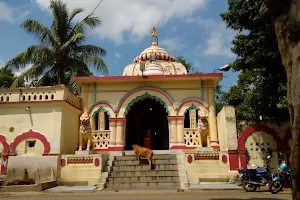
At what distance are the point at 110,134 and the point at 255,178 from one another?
19.3 ft

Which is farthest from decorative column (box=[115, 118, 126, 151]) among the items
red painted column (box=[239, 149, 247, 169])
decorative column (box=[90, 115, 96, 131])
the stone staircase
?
red painted column (box=[239, 149, 247, 169])

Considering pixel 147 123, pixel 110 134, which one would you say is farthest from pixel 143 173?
pixel 147 123

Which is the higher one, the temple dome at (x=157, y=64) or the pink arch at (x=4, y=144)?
the temple dome at (x=157, y=64)

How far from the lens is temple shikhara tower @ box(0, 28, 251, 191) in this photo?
371 inches

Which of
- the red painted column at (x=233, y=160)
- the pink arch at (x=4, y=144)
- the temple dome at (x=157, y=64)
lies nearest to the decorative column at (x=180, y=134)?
the red painted column at (x=233, y=160)

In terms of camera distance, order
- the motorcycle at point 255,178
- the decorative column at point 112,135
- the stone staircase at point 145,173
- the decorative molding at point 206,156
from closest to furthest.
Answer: the motorcycle at point 255,178, the stone staircase at point 145,173, the decorative molding at point 206,156, the decorative column at point 112,135

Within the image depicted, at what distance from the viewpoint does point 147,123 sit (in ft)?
49.9

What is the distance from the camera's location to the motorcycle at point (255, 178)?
799cm

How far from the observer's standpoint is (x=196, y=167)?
9617mm

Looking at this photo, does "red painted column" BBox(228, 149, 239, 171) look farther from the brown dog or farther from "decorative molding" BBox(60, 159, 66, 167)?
"decorative molding" BBox(60, 159, 66, 167)

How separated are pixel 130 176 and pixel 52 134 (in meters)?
3.36

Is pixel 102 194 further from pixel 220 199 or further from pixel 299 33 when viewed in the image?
pixel 299 33

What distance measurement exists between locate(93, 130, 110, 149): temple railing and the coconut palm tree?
151 inches

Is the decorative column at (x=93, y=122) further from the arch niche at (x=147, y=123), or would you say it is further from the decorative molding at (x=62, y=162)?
the arch niche at (x=147, y=123)
